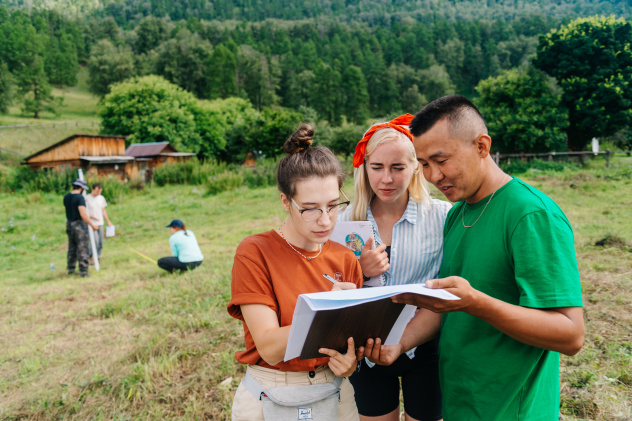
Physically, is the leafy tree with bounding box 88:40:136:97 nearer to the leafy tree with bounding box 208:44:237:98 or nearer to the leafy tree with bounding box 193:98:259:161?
the leafy tree with bounding box 208:44:237:98

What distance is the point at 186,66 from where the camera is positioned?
255 feet

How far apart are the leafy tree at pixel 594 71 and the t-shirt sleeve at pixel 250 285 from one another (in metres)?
31.3

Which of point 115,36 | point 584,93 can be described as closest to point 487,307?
point 584,93

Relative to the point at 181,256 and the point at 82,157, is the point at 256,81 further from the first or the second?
the point at 181,256

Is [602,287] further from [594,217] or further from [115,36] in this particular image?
[115,36]

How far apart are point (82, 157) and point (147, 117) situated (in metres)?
14.7

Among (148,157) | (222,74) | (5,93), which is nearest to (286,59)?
(222,74)

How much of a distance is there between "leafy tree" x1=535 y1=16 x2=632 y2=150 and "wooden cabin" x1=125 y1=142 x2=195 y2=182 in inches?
1169

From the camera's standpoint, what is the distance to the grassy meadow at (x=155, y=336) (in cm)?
352

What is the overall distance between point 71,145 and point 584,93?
120 ft

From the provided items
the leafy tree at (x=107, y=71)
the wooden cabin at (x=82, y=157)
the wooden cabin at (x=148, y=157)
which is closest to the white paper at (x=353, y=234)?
the wooden cabin at (x=82, y=157)

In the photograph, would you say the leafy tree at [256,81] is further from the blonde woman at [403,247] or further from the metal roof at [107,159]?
the blonde woman at [403,247]

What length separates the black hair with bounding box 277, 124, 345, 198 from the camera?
1.78 metres

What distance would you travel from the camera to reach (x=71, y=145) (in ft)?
101
